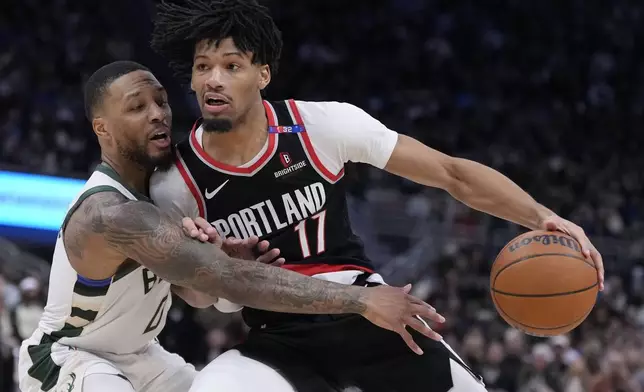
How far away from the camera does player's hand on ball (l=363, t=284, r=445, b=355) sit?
3.38 meters

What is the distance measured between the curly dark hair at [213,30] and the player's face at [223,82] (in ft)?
0.12

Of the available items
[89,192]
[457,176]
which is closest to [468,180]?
[457,176]

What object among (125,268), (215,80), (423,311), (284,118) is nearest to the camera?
(423,311)

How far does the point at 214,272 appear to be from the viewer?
3570mm

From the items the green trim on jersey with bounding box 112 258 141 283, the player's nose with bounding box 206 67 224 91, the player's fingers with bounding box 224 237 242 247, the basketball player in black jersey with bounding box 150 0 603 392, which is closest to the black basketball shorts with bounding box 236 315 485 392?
the basketball player in black jersey with bounding box 150 0 603 392

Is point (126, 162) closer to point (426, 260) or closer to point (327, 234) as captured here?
point (327, 234)

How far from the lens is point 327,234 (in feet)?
13.4

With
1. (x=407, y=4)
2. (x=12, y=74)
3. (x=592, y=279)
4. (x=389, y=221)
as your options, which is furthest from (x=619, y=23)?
(x=592, y=279)

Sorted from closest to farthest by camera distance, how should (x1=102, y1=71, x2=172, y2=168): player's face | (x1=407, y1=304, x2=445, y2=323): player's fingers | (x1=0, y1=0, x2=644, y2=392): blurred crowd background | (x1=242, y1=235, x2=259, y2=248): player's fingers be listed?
(x1=407, y1=304, x2=445, y2=323): player's fingers, (x1=242, y1=235, x2=259, y2=248): player's fingers, (x1=102, y1=71, x2=172, y2=168): player's face, (x1=0, y1=0, x2=644, y2=392): blurred crowd background

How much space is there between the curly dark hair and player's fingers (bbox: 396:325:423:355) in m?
1.29

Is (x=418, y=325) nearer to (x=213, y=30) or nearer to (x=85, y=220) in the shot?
(x=85, y=220)

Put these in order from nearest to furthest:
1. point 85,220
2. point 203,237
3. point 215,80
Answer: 1. point 203,237
2. point 85,220
3. point 215,80

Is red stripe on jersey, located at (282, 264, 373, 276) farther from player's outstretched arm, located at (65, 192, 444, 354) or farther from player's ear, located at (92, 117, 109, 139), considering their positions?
player's ear, located at (92, 117, 109, 139)

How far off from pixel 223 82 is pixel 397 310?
1.17 meters
